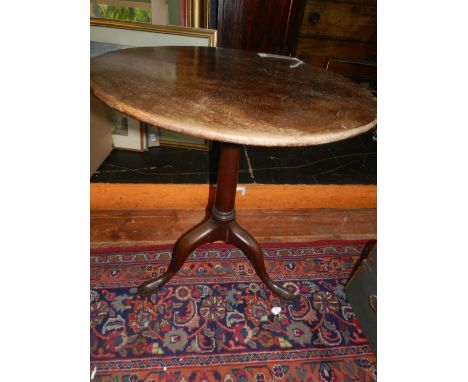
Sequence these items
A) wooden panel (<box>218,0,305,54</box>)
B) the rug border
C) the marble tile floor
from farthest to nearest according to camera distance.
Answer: wooden panel (<box>218,0,305,54</box>)
the marble tile floor
the rug border

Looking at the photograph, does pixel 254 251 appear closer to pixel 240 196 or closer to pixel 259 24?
pixel 240 196

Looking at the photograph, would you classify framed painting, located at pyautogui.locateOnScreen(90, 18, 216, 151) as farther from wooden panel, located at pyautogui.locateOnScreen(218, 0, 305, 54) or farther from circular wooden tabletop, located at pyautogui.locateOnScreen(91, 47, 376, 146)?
circular wooden tabletop, located at pyautogui.locateOnScreen(91, 47, 376, 146)

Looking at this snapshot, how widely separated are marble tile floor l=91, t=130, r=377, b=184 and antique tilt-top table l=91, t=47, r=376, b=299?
77 centimetres

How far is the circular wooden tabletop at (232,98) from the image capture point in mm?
624

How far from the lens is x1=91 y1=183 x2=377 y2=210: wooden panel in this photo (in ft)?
5.88

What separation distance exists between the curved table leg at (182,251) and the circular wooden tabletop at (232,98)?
659mm

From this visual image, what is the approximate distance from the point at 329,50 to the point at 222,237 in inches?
88.3

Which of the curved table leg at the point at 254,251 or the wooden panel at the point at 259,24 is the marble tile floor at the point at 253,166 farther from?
the wooden panel at the point at 259,24

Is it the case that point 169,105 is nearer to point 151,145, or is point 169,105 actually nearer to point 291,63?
point 291,63

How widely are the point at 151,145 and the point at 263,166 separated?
2.81 feet

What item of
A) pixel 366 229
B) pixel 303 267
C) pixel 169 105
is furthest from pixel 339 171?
pixel 169 105

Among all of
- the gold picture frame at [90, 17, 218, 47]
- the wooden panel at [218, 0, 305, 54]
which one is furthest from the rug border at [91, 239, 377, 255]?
the wooden panel at [218, 0, 305, 54]

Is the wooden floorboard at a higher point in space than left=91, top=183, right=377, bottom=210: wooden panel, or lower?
lower

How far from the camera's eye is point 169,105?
0.68 m
